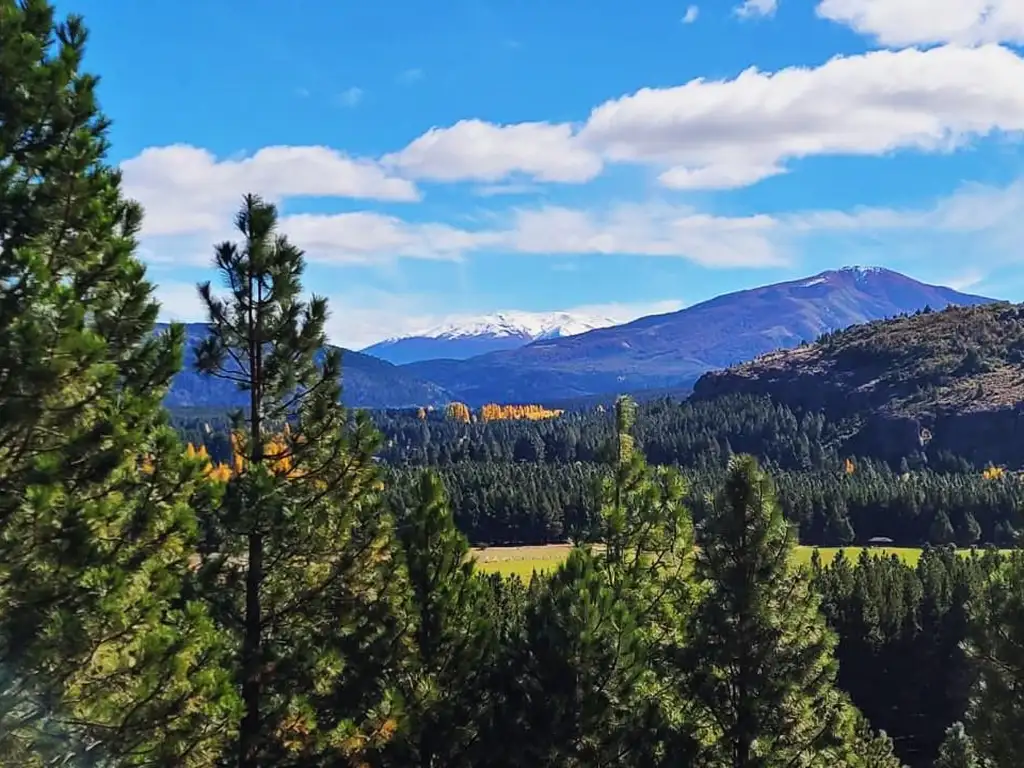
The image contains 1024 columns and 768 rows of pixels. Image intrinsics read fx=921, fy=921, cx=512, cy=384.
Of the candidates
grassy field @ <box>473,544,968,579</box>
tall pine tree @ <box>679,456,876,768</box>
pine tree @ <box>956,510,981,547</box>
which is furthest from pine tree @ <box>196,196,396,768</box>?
pine tree @ <box>956,510,981,547</box>

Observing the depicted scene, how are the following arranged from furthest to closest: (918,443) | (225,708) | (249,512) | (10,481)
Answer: (918,443) < (249,512) < (225,708) < (10,481)

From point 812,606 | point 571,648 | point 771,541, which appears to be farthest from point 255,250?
point 812,606

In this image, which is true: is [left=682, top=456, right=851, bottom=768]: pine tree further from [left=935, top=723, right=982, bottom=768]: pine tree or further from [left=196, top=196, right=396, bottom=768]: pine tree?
[left=935, top=723, right=982, bottom=768]: pine tree

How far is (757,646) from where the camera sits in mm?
18266

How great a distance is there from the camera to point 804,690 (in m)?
18.2

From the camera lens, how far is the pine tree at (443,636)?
19.4 meters

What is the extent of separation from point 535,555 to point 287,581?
10490 centimetres

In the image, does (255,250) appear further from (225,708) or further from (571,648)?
(571,648)

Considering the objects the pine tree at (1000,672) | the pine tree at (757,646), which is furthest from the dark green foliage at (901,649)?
the pine tree at (757,646)

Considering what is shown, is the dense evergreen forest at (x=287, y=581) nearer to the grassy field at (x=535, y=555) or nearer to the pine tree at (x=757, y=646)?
the pine tree at (x=757, y=646)

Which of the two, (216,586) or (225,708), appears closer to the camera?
(225,708)

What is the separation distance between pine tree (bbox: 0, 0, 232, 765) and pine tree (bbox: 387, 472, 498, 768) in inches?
291

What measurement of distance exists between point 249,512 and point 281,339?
2.94 meters

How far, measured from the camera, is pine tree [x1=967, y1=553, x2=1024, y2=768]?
653 inches
